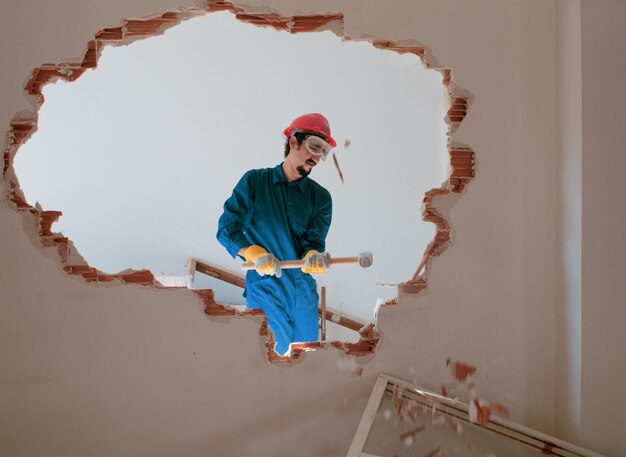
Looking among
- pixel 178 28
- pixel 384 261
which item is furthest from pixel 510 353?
pixel 178 28

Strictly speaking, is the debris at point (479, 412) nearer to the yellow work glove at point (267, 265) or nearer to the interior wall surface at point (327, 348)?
the interior wall surface at point (327, 348)

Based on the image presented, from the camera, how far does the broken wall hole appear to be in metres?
2.34

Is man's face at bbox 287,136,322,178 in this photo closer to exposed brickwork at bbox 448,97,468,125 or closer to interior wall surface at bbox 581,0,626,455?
exposed brickwork at bbox 448,97,468,125

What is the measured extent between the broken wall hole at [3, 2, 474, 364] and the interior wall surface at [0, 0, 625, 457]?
4 cm

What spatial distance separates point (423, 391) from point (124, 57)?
359 cm

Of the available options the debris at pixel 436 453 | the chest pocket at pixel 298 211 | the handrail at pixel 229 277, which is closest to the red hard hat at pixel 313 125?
the chest pocket at pixel 298 211

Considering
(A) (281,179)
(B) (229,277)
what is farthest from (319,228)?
(B) (229,277)

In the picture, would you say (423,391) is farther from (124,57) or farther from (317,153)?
(124,57)

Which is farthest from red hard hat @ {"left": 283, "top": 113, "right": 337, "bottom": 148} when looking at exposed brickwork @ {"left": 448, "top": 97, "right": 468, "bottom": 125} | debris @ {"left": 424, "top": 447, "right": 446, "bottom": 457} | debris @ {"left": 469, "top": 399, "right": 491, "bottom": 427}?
debris @ {"left": 424, "top": 447, "right": 446, "bottom": 457}

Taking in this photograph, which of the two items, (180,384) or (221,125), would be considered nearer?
(180,384)

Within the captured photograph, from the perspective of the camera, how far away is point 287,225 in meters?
3.18

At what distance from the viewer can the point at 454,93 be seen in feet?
8.18

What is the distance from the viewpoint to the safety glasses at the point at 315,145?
3.05 meters

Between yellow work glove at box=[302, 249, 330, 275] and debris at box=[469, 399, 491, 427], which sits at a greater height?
yellow work glove at box=[302, 249, 330, 275]
